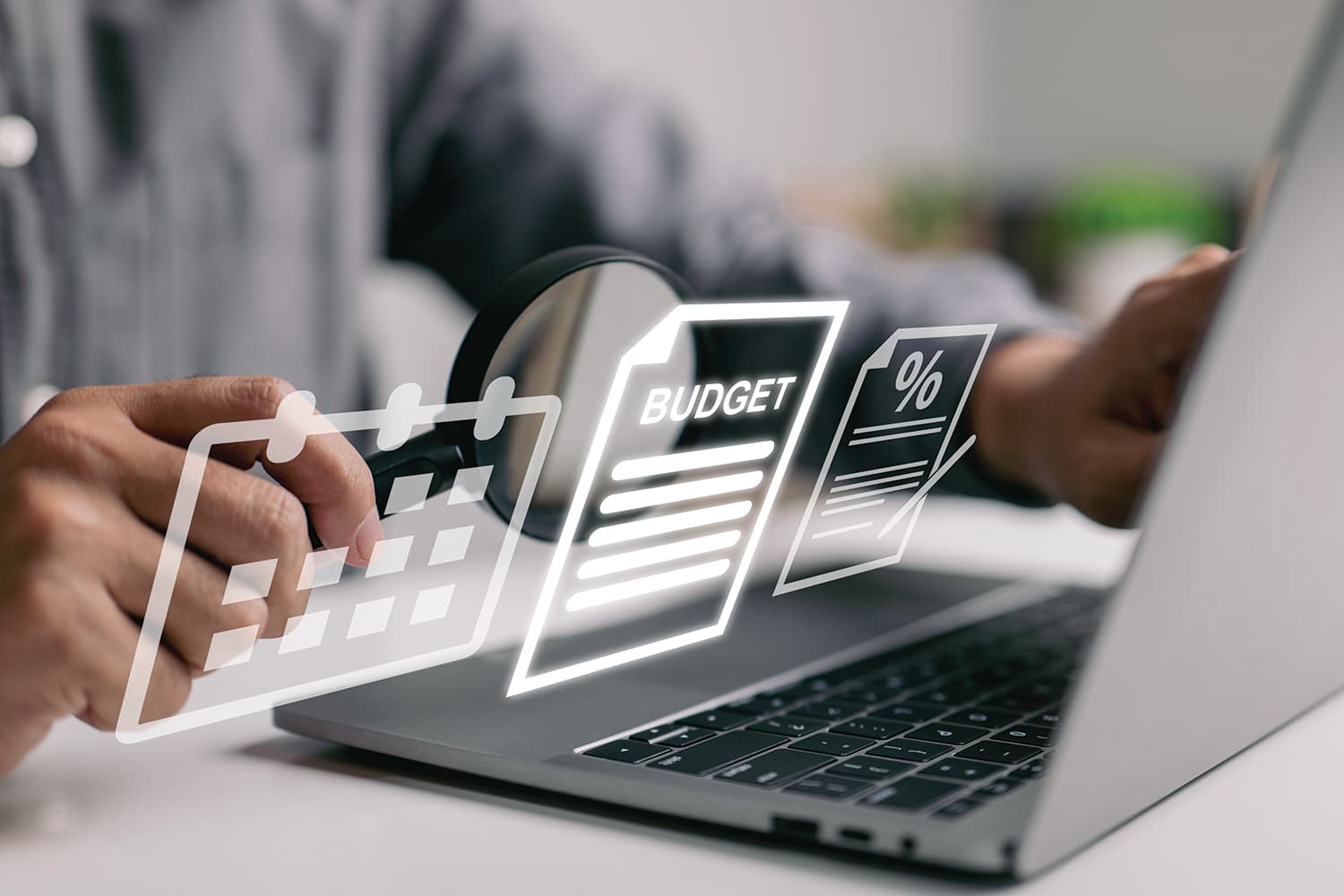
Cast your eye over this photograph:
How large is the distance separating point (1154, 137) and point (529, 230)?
205 centimetres

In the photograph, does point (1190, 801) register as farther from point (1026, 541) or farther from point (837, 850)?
point (1026, 541)

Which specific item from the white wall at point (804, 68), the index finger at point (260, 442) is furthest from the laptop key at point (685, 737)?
the white wall at point (804, 68)

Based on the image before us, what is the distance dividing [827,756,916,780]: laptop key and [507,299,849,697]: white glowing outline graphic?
0.35ft

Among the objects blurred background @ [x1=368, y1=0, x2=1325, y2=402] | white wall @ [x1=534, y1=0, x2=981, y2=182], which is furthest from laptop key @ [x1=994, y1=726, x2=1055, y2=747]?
blurred background @ [x1=368, y1=0, x2=1325, y2=402]

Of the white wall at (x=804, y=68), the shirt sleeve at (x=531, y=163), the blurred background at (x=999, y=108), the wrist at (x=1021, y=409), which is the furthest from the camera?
the blurred background at (x=999, y=108)

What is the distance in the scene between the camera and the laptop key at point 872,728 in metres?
0.33

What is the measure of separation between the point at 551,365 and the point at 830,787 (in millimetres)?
150

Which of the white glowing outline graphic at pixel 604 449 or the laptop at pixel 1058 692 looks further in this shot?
the white glowing outline graphic at pixel 604 449

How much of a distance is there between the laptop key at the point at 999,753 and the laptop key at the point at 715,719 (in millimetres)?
66

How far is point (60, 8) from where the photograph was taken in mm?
623

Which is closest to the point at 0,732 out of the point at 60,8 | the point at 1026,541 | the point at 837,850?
the point at 837,850

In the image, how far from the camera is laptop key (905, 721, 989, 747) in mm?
323

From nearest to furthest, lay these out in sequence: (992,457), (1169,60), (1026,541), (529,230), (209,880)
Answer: (209,880)
(992,457)
(1026,541)
(529,230)
(1169,60)

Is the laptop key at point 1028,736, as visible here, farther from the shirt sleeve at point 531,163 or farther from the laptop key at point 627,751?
the shirt sleeve at point 531,163
